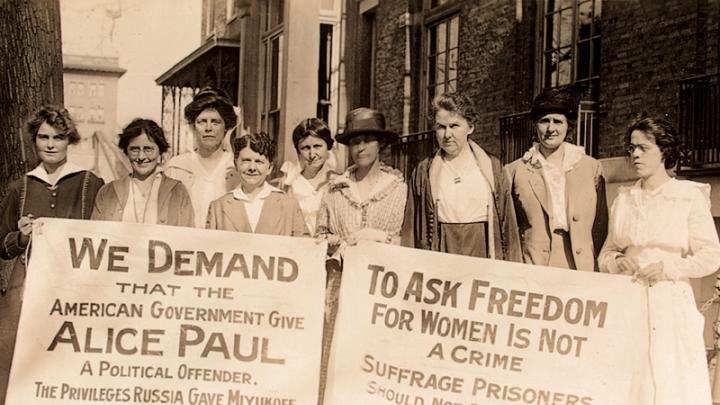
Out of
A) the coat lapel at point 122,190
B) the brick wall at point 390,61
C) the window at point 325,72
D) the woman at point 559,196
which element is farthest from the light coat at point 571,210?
the window at point 325,72

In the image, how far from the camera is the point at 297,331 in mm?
4996

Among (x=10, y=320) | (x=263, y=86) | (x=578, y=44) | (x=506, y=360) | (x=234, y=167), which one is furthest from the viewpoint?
(x=263, y=86)

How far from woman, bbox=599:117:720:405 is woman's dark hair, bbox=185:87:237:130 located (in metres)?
2.37

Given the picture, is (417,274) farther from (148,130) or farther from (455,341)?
(148,130)

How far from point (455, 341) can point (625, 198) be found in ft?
3.62

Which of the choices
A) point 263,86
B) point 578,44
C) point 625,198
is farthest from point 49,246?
point 263,86

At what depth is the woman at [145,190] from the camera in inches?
210

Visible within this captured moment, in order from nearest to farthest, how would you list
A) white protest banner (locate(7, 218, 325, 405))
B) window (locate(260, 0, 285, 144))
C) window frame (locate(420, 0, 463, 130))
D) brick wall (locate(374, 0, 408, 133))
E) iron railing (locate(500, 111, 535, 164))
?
1. white protest banner (locate(7, 218, 325, 405))
2. iron railing (locate(500, 111, 535, 164))
3. window frame (locate(420, 0, 463, 130))
4. window (locate(260, 0, 285, 144))
5. brick wall (locate(374, 0, 408, 133))

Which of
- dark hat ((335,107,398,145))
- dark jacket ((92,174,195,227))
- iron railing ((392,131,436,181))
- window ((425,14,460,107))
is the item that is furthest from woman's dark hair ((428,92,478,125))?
window ((425,14,460,107))

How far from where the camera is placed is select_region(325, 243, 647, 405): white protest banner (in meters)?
4.79

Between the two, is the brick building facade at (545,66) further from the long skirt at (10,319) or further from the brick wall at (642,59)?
the long skirt at (10,319)

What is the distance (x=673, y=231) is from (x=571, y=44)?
6.80 metres

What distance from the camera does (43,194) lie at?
17.1ft

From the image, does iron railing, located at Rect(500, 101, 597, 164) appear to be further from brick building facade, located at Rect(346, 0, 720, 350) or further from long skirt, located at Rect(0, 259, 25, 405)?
long skirt, located at Rect(0, 259, 25, 405)
